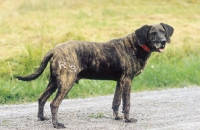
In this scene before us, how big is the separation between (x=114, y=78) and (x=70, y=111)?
133 centimetres

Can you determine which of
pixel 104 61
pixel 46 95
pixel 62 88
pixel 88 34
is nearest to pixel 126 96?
pixel 104 61

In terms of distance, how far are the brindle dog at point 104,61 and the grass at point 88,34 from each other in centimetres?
292

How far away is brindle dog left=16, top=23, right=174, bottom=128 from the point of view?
8.95 m

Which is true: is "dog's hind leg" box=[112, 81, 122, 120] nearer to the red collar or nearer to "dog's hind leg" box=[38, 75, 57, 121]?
the red collar

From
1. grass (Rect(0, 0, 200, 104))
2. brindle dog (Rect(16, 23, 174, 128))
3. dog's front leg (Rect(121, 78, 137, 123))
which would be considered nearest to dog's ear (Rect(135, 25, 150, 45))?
brindle dog (Rect(16, 23, 174, 128))

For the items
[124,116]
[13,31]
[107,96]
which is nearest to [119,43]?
[124,116]

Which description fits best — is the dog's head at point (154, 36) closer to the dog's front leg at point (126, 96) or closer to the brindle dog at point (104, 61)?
the brindle dog at point (104, 61)

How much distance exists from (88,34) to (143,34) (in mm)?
10565

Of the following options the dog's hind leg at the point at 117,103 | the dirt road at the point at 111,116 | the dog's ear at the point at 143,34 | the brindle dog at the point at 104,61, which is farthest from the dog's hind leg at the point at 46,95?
the dog's ear at the point at 143,34

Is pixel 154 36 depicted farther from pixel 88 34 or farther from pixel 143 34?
pixel 88 34

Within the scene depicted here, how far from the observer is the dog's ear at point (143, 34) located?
370 inches

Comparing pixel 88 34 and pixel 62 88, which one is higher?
pixel 62 88

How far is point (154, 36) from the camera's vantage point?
30.6 ft

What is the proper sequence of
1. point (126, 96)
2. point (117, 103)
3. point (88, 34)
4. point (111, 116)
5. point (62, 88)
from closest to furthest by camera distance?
point (62, 88) < point (126, 96) < point (117, 103) < point (111, 116) < point (88, 34)
